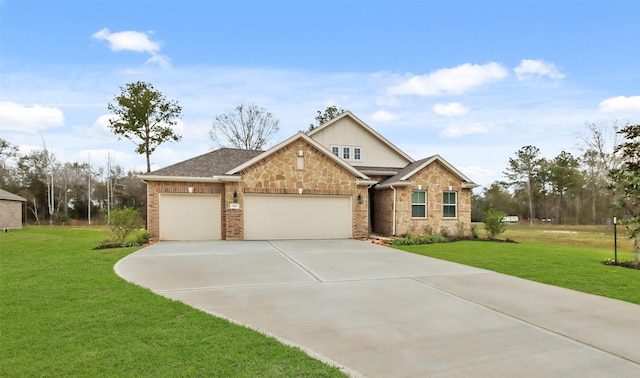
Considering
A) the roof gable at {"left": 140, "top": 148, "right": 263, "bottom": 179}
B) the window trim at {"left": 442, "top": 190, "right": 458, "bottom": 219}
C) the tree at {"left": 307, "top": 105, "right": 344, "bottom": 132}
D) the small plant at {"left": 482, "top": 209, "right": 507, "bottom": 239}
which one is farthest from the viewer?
the tree at {"left": 307, "top": 105, "right": 344, "bottom": 132}

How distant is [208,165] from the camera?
16.5m

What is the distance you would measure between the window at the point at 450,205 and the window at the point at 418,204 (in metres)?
1.10

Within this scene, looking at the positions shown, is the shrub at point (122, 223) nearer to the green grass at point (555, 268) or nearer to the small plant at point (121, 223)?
the small plant at point (121, 223)

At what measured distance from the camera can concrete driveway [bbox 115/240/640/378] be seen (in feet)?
11.7

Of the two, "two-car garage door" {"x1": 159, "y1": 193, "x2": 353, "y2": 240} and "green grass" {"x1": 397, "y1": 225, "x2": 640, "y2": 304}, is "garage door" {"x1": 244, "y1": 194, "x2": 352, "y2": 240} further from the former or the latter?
"green grass" {"x1": 397, "y1": 225, "x2": 640, "y2": 304}

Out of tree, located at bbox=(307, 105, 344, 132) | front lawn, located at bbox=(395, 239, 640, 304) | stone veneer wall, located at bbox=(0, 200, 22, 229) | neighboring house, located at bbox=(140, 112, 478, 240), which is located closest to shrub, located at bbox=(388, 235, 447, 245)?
front lawn, located at bbox=(395, 239, 640, 304)

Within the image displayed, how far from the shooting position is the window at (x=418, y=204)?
1723 cm

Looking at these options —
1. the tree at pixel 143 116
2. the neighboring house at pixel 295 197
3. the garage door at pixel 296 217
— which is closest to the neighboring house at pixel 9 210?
the tree at pixel 143 116

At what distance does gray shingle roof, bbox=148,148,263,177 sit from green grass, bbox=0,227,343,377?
9254mm

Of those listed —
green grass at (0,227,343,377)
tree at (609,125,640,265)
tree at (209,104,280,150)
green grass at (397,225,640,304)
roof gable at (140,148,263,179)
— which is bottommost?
green grass at (397,225,640,304)

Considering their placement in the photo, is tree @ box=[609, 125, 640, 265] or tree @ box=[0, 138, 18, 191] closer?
tree @ box=[609, 125, 640, 265]

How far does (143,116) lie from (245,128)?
29.8 ft

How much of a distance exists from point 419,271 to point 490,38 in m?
10.8

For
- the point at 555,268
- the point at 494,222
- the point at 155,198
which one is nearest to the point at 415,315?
the point at 555,268
